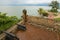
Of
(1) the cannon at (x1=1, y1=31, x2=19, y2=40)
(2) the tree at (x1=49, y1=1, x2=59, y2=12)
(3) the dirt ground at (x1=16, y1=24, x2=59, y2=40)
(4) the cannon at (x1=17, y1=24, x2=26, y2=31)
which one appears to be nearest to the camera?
(1) the cannon at (x1=1, y1=31, x2=19, y2=40)

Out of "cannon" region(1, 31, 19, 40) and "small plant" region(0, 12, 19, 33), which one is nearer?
"cannon" region(1, 31, 19, 40)

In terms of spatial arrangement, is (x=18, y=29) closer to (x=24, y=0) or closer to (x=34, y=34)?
(x=34, y=34)

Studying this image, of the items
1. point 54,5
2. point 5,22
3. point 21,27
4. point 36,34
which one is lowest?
point 5,22

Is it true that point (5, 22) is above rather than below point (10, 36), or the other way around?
below

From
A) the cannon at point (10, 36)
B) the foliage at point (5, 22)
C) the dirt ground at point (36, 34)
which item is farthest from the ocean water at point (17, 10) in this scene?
the cannon at point (10, 36)

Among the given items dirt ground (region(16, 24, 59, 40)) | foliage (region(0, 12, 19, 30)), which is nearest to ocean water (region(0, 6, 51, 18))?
foliage (region(0, 12, 19, 30))

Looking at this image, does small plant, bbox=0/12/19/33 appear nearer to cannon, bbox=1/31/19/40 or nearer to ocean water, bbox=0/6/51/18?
ocean water, bbox=0/6/51/18

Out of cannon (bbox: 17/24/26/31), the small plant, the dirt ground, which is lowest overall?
the small plant

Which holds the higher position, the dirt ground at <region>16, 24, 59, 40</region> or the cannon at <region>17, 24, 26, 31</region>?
the cannon at <region>17, 24, 26, 31</region>

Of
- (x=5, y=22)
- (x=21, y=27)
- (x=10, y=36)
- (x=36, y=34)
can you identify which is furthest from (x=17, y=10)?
(x=10, y=36)

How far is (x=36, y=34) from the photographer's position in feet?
10.0

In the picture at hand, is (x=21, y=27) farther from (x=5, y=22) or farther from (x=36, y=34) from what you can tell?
(x=5, y=22)

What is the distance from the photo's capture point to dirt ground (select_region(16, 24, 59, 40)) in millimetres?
2900

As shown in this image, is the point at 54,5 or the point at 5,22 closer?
the point at 5,22
